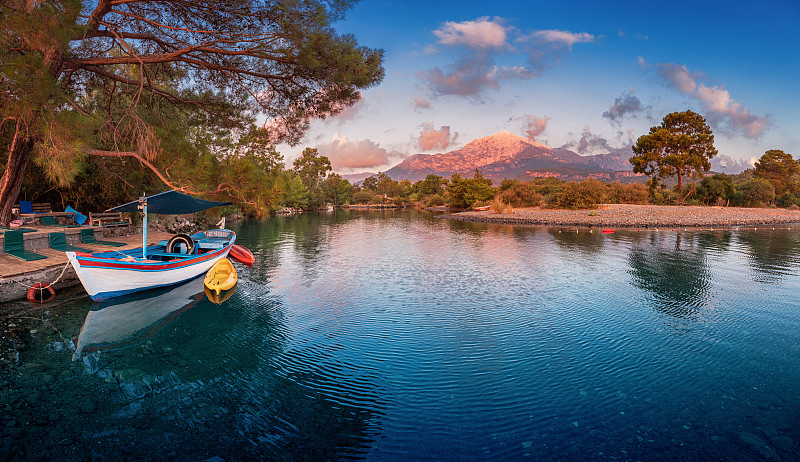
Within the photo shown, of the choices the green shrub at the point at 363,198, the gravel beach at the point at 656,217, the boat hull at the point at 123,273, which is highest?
the green shrub at the point at 363,198

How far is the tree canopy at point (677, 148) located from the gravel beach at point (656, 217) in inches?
307

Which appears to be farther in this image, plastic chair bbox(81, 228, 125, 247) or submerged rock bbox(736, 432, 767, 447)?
plastic chair bbox(81, 228, 125, 247)

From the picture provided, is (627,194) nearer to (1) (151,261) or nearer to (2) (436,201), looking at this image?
(2) (436,201)

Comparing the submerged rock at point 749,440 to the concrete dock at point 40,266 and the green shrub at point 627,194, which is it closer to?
the concrete dock at point 40,266

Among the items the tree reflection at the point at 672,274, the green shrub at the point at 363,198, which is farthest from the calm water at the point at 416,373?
the green shrub at the point at 363,198

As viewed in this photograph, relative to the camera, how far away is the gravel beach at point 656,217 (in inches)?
1515

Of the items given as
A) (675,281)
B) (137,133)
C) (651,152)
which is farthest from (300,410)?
(651,152)

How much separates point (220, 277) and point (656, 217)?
1738 inches

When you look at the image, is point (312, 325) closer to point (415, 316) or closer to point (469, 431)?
point (415, 316)

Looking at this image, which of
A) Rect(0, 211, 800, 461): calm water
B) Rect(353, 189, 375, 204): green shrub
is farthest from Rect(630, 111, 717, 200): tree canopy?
Rect(353, 189, 375, 204): green shrub

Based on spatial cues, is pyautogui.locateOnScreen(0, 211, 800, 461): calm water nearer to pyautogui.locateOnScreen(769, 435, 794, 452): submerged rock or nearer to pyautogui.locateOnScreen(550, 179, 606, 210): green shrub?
pyautogui.locateOnScreen(769, 435, 794, 452): submerged rock

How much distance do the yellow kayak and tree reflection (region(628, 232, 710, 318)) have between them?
44.8ft

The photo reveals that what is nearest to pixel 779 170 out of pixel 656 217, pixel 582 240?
pixel 656 217

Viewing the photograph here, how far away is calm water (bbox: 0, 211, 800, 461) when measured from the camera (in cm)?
527
